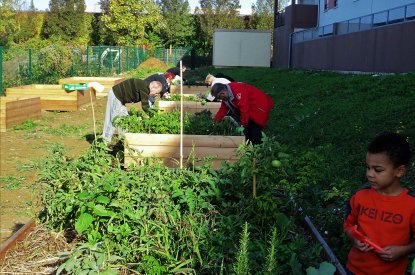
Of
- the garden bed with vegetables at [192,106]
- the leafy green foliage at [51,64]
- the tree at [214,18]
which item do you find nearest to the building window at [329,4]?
the leafy green foliage at [51,64]

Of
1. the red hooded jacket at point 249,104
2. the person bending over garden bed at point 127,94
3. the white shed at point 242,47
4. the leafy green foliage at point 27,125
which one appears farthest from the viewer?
the white shed at point 242,47

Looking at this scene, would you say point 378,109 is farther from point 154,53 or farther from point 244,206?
point 154,53

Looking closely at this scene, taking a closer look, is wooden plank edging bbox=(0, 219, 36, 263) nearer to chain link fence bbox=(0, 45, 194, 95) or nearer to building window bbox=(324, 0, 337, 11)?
chain link fence bbox=(0, 45, 194, 95)

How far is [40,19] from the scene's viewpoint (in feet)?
190

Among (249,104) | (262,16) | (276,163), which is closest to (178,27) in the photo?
(262,16)

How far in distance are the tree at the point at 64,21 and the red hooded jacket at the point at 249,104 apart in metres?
50.8

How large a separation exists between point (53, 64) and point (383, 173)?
2020 centimetres

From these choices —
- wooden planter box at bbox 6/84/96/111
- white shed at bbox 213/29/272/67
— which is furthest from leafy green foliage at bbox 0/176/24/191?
white shed at bbox 213/29/272/67

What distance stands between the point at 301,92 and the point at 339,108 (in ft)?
14.3

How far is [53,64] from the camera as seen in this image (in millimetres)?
21406

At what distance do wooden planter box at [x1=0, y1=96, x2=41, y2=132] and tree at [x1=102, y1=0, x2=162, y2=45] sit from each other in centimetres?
3816

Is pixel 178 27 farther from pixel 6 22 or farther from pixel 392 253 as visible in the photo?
pixel 392 253

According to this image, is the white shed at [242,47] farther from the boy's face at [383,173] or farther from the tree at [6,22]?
the boy's face at [383,173]

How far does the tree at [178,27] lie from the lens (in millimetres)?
61062
